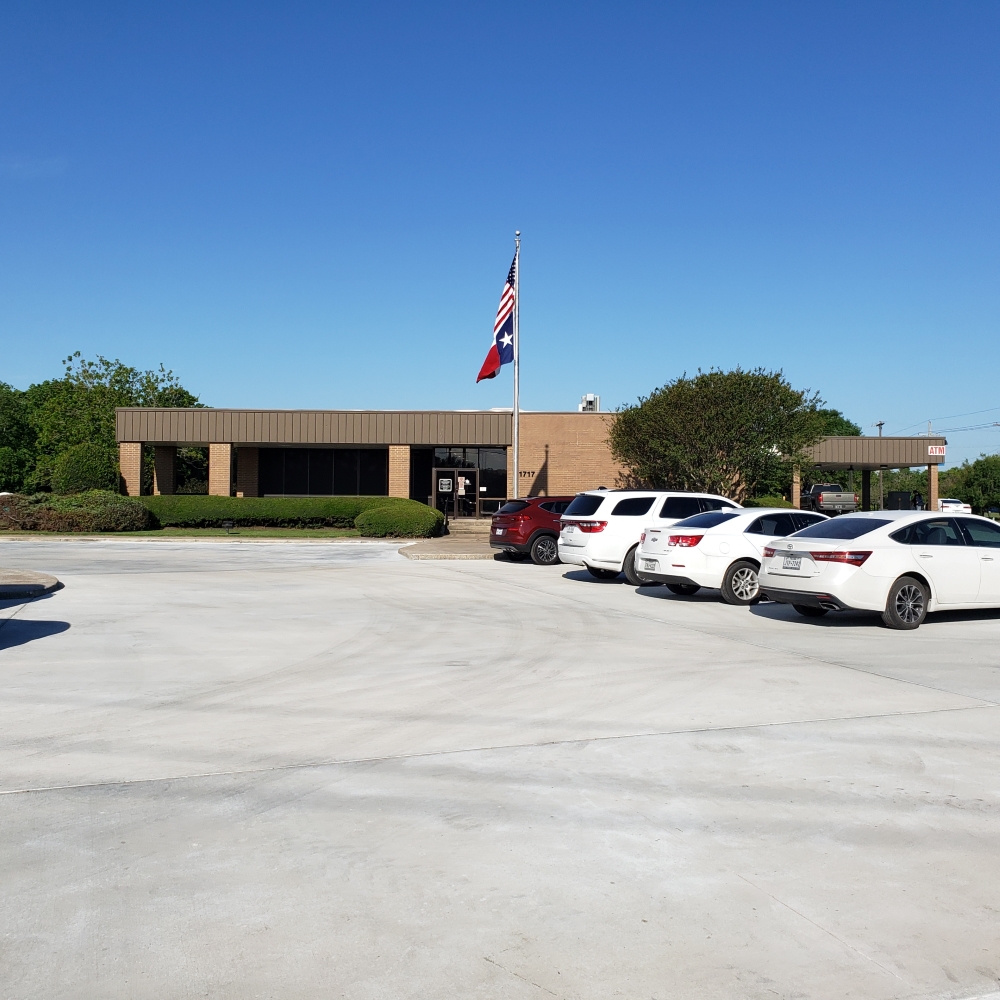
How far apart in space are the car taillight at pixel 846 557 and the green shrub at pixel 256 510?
2895cm

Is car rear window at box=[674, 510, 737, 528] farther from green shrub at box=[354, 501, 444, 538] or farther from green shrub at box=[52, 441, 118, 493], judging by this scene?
green shrub at box=[52, 441, 118, 493]

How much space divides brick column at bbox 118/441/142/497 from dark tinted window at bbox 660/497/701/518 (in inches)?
1177

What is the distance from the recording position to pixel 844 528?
13.6 meters

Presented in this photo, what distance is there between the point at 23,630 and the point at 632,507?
10759 mm

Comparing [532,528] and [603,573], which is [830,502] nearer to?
[532,528]

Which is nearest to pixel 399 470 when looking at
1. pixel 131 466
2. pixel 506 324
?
pixel 506 324

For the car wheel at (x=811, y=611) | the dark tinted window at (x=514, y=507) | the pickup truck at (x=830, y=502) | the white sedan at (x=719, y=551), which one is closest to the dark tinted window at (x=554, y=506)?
the dark tinted window at (x=514, y=507)

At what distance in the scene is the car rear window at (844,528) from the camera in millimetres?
13359

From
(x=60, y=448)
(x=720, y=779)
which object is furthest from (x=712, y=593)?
(x=60, y=448)

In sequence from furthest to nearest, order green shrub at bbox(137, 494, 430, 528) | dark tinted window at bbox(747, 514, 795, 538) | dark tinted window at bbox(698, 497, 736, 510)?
1. green shrub at bbox(137, 494, 430, 528)
2. dark tinted window at bbox(698, 497, 736, 510)
3. dark tinted window at bbox(747, 514, 795, 538)

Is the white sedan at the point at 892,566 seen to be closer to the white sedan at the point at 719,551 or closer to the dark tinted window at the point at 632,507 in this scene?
the white sedan at the point at 719,551

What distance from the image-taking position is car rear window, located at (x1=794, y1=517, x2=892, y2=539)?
13359 mm

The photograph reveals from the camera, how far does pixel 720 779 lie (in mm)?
6086

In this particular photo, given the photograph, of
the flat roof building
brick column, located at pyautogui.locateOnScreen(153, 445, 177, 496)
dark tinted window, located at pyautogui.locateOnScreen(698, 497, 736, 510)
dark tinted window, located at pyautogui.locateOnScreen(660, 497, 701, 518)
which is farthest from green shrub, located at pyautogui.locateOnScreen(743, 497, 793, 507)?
brick column, located at pyautogui.locateOnScreen(153, 445, 177, 496)
